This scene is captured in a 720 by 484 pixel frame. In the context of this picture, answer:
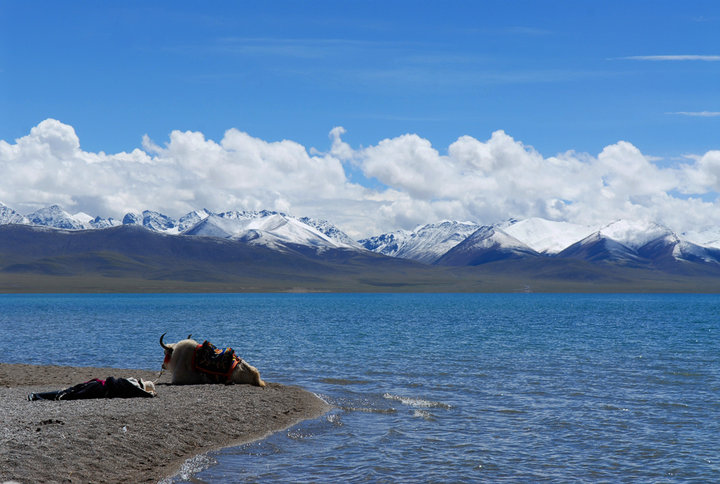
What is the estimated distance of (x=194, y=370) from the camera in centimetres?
2394

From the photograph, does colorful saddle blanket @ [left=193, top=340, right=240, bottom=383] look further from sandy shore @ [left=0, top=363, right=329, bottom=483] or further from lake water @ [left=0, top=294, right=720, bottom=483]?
lake water @ [left=0, top=294, right=720, bottom=483]

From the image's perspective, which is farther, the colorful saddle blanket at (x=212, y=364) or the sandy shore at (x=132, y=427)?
the colorful saddle blanket at (x=212, y=364)

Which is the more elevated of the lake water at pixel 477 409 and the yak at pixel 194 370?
the yak at pixel 194 370

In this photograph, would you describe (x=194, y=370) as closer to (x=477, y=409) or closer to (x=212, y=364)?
(x=212, y=364)

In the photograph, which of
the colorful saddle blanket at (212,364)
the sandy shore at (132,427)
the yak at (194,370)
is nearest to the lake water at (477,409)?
the sandy shore at (132,427)

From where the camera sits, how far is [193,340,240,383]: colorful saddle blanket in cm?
2389

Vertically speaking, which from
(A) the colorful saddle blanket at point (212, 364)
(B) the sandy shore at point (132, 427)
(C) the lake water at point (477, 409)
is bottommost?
Answer: (C) the lake water at point (477, 409)

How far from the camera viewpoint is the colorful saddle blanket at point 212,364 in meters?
23.9

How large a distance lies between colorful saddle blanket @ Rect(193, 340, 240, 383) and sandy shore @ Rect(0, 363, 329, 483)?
0.67 meters

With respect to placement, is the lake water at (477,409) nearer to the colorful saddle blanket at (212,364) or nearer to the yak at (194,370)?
the yak at (194,370)

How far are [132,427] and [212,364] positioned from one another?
7.72m

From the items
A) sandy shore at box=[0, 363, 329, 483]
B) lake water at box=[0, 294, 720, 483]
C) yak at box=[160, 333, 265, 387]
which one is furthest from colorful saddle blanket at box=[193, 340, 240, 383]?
lake water at box=[0, 294, 720, 483]

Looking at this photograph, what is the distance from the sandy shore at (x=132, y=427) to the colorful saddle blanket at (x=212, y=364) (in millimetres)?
670

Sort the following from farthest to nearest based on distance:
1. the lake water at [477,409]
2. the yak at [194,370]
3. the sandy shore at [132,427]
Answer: the yak at [194,370]
the lake water at [477,409]
the sandy shore at [132,427]
